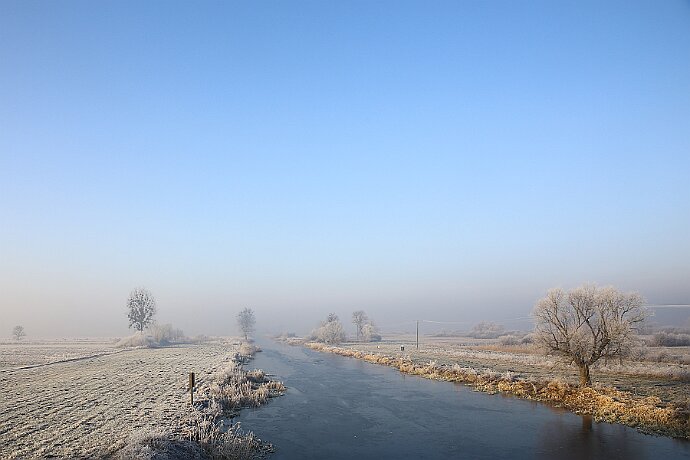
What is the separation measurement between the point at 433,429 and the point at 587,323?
1241 centimetres

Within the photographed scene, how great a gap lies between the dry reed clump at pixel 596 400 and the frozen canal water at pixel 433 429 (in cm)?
102

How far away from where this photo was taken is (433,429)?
20.7 metres

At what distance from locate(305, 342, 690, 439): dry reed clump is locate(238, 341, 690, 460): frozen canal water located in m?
1.02

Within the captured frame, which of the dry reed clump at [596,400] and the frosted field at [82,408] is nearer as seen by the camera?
the frosted field at [82,408]

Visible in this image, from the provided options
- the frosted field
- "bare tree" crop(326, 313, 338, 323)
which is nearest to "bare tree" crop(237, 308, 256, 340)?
"bare tree" crop(326, 313, 338, 323)

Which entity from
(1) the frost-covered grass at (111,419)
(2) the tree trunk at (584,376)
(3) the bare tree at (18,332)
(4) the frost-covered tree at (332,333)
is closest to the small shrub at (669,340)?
(2) the tree trunk at (584,376)

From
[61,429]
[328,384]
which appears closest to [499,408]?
[328,384]

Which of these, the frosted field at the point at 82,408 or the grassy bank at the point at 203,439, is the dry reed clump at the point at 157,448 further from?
the frosted field at the point at 82,408

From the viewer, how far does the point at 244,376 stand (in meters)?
34.6

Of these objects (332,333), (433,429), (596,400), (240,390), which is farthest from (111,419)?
(332,333)

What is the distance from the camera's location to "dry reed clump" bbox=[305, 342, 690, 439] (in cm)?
1970

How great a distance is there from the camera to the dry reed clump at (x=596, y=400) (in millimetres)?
19703

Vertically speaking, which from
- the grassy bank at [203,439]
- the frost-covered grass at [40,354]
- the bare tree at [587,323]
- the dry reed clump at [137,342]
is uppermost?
the bare tree at [587,323]

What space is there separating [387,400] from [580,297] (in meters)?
13.4
